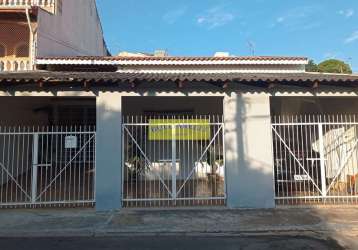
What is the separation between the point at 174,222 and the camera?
752cm

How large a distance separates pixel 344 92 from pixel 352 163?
2.13 meters

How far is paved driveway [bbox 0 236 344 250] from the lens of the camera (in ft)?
19.9

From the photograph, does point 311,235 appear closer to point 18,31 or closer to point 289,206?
point 289,206

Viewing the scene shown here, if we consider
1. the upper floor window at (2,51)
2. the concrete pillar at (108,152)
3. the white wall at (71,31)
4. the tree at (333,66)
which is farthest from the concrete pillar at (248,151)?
the tree at (333,66)

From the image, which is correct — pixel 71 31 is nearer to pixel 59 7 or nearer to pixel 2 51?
pixel 59 7

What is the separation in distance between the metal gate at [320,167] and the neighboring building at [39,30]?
29.1 feet

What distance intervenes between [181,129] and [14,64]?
712 centimetres

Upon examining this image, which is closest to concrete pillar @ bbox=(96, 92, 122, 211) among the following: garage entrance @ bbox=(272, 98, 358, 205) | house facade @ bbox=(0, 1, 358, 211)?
house facade @ bbox=(0, 1, 358, 211)

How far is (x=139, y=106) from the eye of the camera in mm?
12594

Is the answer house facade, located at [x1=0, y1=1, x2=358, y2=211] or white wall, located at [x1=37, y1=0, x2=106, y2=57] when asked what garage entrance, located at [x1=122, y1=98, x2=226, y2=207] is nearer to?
house facade, located at [x1=0, y1=1, x2=358, y2=211]

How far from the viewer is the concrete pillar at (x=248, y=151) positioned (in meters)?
8.95

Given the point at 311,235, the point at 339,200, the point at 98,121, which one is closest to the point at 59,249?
the point at 98,121

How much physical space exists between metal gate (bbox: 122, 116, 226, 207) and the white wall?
4.96m

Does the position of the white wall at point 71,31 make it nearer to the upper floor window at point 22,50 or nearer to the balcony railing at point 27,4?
the balcony railing at point 27,4
